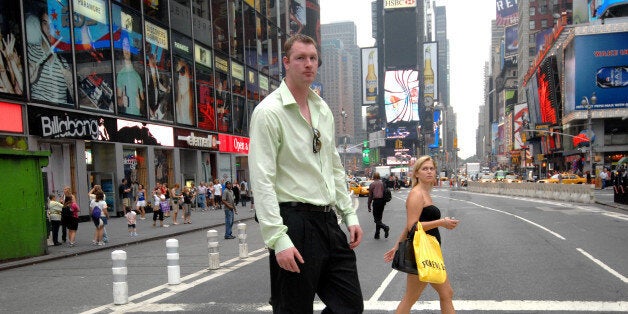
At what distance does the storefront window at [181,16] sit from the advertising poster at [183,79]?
519mm

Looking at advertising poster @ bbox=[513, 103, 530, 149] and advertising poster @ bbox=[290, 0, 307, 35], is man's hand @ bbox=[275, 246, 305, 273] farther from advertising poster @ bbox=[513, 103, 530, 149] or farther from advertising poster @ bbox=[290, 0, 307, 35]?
advertising poster @ bbox=[513, 103, 530, 149]

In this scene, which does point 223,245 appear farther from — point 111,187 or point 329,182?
point 111,187

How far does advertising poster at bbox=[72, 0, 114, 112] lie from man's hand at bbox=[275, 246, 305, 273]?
22537 millimetres

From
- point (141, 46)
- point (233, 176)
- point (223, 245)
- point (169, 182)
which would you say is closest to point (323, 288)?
point (223, 245)

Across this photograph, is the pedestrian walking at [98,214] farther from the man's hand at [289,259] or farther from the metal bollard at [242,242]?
the man's hand at [289,259]

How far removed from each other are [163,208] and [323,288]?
18788mm

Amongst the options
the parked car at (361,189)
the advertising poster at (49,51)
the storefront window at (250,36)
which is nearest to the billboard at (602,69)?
the parked car at (361,189)

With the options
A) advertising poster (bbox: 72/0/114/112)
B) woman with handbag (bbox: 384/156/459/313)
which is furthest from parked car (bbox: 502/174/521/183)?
woman with handbag (bbox: 384/156/459/313)

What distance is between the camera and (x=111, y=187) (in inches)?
982

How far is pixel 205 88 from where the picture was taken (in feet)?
112

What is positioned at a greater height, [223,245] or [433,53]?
[433,53]

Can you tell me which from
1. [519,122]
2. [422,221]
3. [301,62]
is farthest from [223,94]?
[519,122]

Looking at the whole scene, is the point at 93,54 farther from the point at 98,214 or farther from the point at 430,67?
the point at 430,67

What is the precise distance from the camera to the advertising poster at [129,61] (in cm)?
2525
